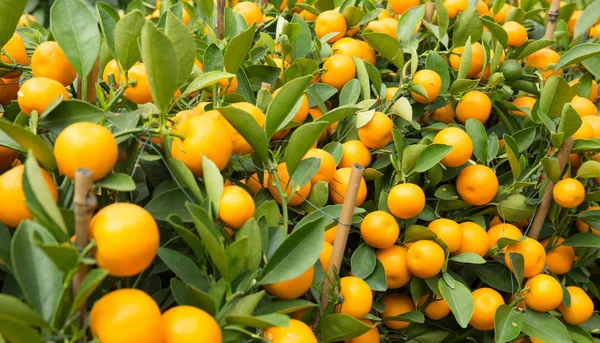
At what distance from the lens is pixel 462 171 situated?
2.85ft

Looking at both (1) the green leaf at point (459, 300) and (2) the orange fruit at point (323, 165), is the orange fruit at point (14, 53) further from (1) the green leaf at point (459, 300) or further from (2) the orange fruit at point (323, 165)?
(1) the green leaf at point (459, 300)

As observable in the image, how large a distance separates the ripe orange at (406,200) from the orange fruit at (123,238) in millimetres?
390

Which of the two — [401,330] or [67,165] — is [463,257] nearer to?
[401,330]

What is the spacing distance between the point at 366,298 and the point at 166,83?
36cm

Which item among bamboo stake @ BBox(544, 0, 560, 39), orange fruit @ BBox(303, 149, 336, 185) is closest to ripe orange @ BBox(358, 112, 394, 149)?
orange fruit @ BBox(303, 149, 336, 185)

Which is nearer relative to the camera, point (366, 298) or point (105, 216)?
point (105, 216)

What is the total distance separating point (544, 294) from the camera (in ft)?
2.73

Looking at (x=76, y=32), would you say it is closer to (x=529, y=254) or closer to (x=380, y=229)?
(x=380, y=229)

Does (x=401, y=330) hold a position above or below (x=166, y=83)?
below

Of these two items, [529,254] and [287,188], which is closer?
[287,188]

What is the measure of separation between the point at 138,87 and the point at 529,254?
0.63 m

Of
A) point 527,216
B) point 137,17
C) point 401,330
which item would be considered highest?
point 137,17

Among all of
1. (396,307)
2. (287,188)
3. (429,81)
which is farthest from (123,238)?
(429,81)

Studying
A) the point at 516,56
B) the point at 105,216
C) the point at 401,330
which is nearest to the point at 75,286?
the point at 105,216
